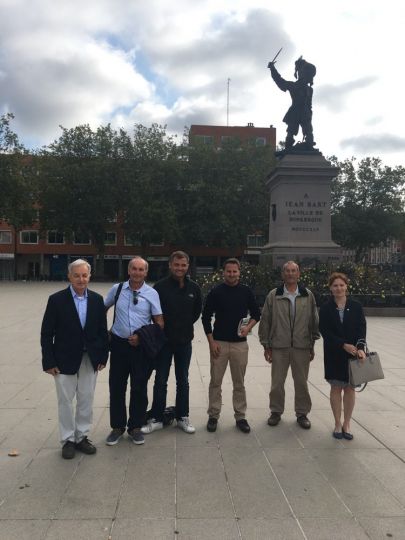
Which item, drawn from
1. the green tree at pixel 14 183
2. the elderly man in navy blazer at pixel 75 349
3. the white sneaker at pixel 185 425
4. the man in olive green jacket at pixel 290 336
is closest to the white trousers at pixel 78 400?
the elderly man in navy blazer at pixel 75 349

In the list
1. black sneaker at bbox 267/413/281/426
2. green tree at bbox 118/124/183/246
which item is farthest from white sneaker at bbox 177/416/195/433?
green tree at bbox 118/124/183/246

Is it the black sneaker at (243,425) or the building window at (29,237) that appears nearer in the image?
the black sneaker at (243,425)

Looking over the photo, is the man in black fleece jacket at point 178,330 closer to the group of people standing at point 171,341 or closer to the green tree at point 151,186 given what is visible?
the group of people standing at point 171,341

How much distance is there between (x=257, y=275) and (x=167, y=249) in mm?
44865

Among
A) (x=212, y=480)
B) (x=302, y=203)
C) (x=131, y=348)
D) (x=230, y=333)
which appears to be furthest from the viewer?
(x=302, y=203)

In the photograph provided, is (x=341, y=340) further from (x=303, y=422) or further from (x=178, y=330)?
(x=178, y=330)

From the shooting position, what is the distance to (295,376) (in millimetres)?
5055

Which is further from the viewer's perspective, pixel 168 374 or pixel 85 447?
pixel 168 374

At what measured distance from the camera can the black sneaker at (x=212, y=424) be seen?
476cm

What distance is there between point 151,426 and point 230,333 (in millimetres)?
1263

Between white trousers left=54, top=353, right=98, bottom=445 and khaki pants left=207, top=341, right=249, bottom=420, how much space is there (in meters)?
1.32

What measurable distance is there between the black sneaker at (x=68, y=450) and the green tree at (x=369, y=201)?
44.6 metres

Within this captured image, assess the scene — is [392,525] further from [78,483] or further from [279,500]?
[78,483]

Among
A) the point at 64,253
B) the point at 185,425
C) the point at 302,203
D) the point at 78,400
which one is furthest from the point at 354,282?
the point at 64,253
